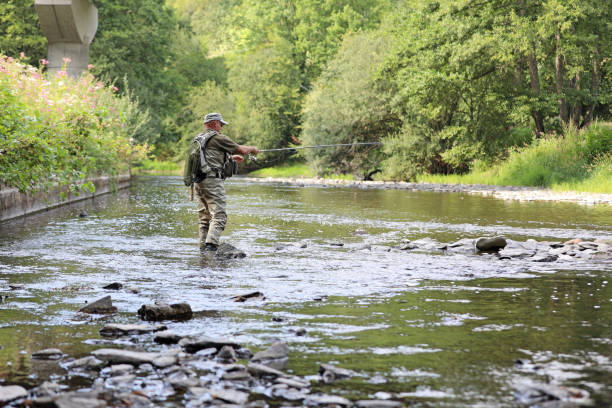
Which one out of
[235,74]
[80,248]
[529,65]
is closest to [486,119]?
[529,65]

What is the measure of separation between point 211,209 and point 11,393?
751 cm

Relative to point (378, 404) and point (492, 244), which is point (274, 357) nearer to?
point (378, 404)

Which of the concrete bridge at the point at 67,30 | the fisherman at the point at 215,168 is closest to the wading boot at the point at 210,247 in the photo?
the fisherman at the point at 215,168

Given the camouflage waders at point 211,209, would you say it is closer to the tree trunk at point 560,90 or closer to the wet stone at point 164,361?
the wet stone at point 164,361

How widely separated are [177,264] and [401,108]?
32.7 m

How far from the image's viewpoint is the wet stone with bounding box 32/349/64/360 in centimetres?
482

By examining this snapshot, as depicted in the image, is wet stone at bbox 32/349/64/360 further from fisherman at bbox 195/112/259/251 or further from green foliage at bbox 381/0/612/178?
green foliage at bbox 381/0/612/178

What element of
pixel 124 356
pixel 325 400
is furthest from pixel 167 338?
pixel 325 400

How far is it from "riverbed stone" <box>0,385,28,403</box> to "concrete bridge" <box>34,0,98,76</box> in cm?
2413

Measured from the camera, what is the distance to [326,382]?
441 cm

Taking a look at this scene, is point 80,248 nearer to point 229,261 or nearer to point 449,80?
point 229,261

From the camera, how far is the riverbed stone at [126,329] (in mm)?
5527

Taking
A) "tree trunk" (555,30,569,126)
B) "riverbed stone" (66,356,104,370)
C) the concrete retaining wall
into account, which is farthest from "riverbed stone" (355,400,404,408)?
"tree trunk" (555,30,569,126)

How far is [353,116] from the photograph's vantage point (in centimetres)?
4412
